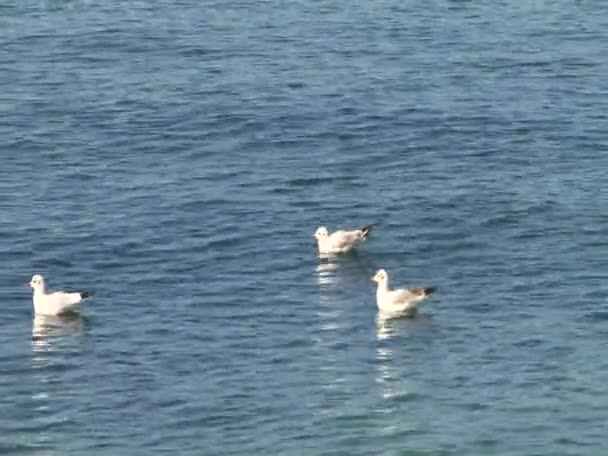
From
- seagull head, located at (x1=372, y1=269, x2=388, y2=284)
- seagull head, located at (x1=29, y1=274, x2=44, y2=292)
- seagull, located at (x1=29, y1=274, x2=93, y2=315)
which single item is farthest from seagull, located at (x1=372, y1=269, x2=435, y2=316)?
seagull head, located at (x1=29, y1=274, x2=44, y2=292)

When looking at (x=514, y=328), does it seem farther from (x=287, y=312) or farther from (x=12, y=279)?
(x=12, y=279)

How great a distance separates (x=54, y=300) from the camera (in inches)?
1893

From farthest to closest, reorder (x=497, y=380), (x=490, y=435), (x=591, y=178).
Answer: (x=591, y=178)
(x=497, y=380)
(x=490, y=435)

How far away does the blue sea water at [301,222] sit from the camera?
136ft

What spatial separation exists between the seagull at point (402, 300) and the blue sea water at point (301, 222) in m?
0.35

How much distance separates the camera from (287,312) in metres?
47.8

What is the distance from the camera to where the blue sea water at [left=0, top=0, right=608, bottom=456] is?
41375mm

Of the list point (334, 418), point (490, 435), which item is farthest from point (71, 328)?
point (490, 435)

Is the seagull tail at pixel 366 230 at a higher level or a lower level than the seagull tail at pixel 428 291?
higher

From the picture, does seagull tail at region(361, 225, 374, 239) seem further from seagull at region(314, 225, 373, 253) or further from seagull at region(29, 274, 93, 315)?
seagull at region(29, 274, 93, 315)

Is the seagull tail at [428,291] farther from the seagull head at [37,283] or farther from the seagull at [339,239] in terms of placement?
the seagull head at [37,283]

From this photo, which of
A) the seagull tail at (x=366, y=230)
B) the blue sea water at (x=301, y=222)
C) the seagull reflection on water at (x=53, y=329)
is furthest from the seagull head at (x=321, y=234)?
the seagull reflection on water at (x=53, y=329)

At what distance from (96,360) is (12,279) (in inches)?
253

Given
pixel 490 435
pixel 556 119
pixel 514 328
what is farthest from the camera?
pixel 556 119
